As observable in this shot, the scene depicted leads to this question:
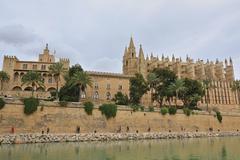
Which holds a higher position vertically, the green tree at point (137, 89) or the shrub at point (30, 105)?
the green tree at point (137, 89)

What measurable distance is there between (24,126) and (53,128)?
3943 millimetres

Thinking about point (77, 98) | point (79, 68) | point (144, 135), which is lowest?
point (144, 135)

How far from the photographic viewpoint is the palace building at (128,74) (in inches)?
2542

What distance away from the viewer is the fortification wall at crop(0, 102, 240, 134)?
3500 cm

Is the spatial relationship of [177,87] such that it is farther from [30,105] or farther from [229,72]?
[229,72]

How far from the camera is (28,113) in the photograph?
35844mm

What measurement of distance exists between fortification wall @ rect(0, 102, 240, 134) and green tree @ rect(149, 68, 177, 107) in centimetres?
925

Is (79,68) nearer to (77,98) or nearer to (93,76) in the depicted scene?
(77,98)

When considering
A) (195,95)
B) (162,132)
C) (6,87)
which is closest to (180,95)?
(195,95)

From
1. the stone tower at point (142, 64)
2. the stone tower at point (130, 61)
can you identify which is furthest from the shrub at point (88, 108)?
the stone tower at point (130, 61)

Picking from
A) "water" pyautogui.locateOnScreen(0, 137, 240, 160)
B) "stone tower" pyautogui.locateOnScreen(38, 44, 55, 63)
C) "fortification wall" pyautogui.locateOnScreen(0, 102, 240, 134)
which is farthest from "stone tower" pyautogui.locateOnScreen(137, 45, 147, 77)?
"water" pyautogui.locateOnScreen(0, 137, 240, 160)

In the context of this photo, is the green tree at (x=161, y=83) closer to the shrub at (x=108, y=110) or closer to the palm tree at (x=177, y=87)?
the palm tree at (x=177, y=87)

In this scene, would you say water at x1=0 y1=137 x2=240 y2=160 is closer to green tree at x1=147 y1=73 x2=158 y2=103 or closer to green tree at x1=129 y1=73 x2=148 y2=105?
green tree at x1=129 y1=73 x2=148 y2=105

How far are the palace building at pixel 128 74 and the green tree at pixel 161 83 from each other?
519 inches
